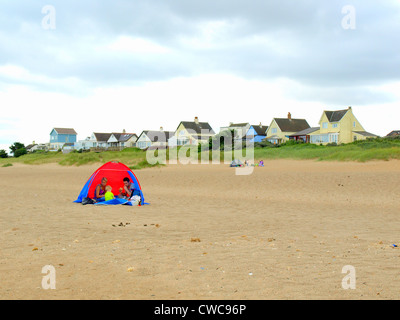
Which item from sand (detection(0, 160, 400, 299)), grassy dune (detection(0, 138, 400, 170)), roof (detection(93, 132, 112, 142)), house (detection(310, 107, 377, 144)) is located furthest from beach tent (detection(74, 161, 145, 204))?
roof (detection(93, 132, 112, 142))

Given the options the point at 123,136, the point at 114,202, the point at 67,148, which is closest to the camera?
the point at 114,202

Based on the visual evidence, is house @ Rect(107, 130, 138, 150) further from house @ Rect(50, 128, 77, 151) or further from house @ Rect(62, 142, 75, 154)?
house @ Rect(50, 128, 77, 151)

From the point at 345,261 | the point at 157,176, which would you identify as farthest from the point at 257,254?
the point at 157,176

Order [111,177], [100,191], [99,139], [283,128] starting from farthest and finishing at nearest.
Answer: [99,139]
[283,128]
[111,177]
[100,191]

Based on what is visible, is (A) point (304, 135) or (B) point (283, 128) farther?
Answer: (B) point (283, 128)

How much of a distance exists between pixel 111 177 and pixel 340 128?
56925 mm

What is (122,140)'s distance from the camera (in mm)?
101250

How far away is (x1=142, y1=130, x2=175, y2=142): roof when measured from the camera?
9116 centimetres

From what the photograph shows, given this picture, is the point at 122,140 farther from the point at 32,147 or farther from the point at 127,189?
the point at 127,189

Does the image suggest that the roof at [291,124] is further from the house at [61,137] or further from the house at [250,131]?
the house at [61,137]

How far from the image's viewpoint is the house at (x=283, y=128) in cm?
7812

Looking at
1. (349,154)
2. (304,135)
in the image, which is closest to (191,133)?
(304,135)

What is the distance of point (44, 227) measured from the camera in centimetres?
Result: 971

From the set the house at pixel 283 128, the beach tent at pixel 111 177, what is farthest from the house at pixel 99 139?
the beach tent at pixel 111 177
